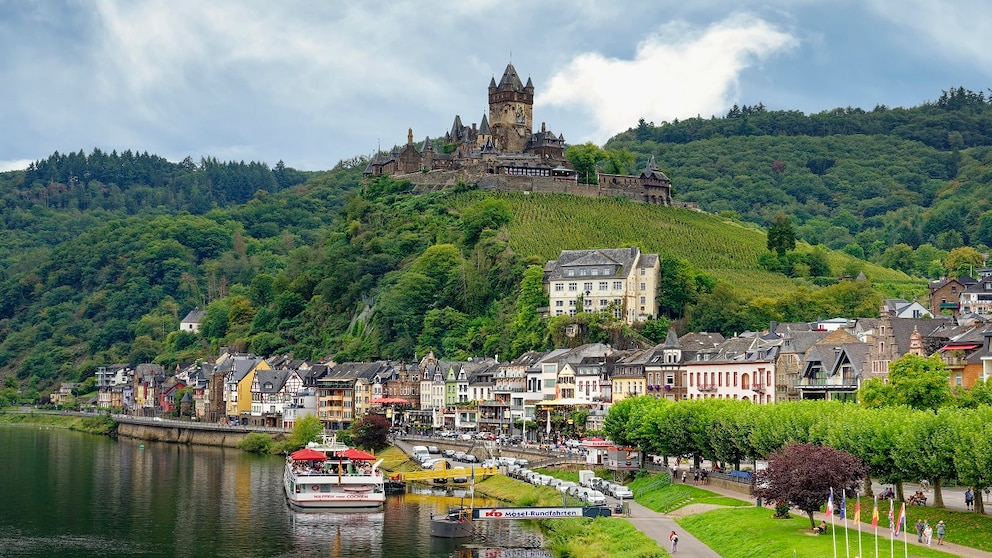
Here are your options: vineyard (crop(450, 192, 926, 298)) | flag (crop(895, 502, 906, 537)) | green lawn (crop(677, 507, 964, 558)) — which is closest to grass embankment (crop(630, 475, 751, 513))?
green lawn (crop(677, 507, 964, 558))

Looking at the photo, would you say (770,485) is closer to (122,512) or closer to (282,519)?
(282,519)

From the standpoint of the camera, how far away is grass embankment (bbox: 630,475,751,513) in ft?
255

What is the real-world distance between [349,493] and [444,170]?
354 ft

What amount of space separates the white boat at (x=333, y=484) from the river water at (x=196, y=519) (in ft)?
4.04

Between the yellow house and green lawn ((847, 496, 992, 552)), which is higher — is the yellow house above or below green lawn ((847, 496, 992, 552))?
above

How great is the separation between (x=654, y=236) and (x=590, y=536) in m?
108

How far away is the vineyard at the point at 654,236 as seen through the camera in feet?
547

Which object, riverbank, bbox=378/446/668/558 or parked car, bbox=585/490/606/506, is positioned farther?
parked car, bbox=585/490/606/506

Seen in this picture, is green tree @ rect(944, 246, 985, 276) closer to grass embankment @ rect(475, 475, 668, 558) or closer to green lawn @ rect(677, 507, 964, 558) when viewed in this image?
grass embankment @ rect(475, 475, 668, 558)

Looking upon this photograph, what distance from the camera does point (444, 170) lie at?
19962cm

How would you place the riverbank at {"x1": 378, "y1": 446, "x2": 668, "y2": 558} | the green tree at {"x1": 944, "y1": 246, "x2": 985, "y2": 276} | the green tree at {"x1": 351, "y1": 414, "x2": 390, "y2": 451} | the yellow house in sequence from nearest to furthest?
1. the riverbank at {"x1": 378, "y1": 446, "x2": 668, "y2": 558}
2. the green tree at {"x1": 351, "y1": 414, "x2": 390, "y2": 451}
3. the yellow house
4. the green tree at {"x1": 944, "y1": 246, "x2": 985, "y2": 276}

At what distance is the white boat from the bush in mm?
43330

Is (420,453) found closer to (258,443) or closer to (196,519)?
(196,519)

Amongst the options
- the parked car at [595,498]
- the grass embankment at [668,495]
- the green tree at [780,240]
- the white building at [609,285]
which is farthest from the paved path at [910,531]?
the green tree at [780,240]
